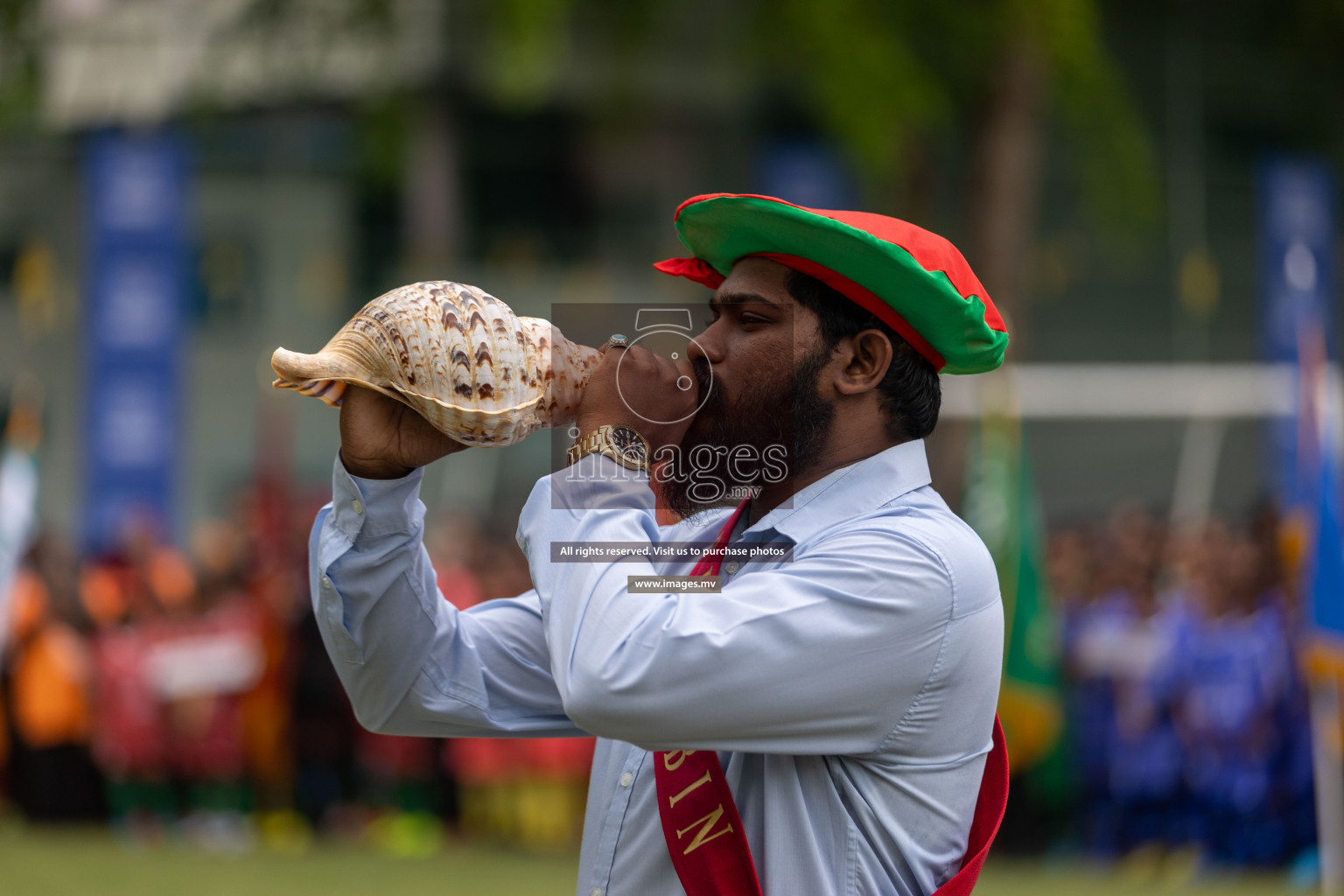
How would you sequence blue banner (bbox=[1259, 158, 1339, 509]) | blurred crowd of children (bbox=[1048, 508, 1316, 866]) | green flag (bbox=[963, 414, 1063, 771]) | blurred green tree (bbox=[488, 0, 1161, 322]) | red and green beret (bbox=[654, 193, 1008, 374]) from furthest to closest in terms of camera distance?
blue banner (bbox=[1259, 158, 1339, 509])
blurred green tree (bbox=[488, 0, 1161, 322])
blurred crowd of children (bbox=[1048, 508, 1316, 866])
green flag (bbox=[963, 414, 1063, 771])
red and green beret (bbox=[654, 193, 1008, 374])

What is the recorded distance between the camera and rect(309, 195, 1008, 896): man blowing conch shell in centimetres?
185

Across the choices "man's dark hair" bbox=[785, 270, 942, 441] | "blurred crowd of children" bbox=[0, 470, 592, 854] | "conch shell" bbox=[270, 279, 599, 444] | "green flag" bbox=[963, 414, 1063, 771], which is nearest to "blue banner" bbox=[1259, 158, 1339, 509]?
"green flag" bbox=[963, 414, 1063, 771]

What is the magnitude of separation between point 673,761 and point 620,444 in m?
0.48

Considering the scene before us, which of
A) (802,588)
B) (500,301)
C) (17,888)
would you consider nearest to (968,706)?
(802,588)

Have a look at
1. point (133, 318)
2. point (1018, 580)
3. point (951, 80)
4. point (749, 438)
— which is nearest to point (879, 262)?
point (749, 438)

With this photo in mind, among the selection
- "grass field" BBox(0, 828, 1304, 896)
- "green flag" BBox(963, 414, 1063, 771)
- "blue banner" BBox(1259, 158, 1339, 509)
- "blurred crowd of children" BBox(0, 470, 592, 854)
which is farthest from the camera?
"blue banner" BBox(1259, 158, 1339, 509)

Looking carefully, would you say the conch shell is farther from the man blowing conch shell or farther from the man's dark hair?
the man's dark hair

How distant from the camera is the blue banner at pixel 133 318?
13.9 meters

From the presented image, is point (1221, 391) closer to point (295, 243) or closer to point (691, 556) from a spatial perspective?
point (295, 243)

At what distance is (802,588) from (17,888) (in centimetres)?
684

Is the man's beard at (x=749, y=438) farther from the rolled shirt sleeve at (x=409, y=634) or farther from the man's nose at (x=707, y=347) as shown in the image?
the rolled shirt sleeve at (x=409, y=634)

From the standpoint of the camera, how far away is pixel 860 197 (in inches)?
577

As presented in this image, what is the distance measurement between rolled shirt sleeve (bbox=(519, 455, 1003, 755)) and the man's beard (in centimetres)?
10

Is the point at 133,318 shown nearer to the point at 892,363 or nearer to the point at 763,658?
the point at 892,363
